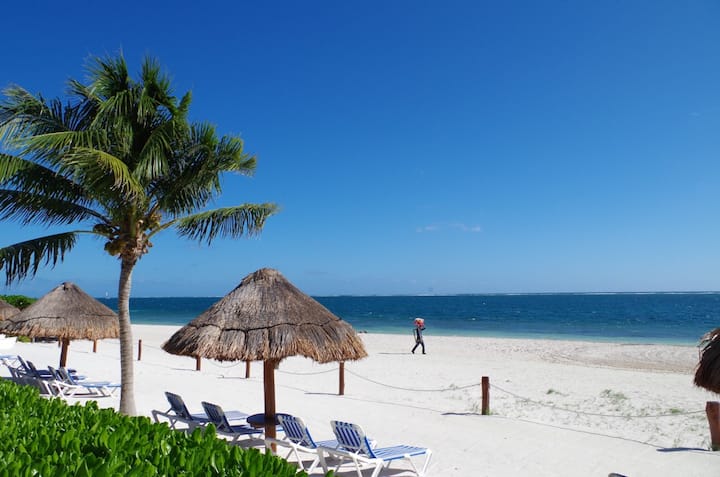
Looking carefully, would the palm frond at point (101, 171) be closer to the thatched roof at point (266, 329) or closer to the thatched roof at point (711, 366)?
the thatched roof at point (266, 329)

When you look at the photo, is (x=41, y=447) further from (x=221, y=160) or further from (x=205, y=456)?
(x=221, y=160)

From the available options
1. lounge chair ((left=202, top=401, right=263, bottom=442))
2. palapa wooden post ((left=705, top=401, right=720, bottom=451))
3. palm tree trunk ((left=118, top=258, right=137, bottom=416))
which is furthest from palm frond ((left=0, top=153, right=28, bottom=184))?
palapa wooden post ((left=705, top=401, right=720, bottom=451))

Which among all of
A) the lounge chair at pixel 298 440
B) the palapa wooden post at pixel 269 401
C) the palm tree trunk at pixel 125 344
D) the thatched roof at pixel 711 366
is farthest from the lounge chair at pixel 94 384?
the thatched roof at pixel 711 366

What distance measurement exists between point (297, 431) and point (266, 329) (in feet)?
4.27

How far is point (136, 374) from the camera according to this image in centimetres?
1498

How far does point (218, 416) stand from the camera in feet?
23.6

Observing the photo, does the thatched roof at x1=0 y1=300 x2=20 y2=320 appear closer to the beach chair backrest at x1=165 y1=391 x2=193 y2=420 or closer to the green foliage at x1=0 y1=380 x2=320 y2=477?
the beach chair backrest at x1=165 y1=391 x2=193 y2=420

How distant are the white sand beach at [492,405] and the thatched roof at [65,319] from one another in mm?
1745

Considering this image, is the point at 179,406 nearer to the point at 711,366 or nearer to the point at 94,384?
the point at 94,384

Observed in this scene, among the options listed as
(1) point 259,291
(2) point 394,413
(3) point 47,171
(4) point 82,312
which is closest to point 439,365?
(2) point 394,413

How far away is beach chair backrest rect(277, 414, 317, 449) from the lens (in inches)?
246

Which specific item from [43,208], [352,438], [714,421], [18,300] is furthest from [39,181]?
[18,300]

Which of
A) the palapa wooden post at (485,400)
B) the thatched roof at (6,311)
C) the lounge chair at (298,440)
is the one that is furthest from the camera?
the thatched roof at (6,311)

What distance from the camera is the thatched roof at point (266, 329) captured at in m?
6.77
